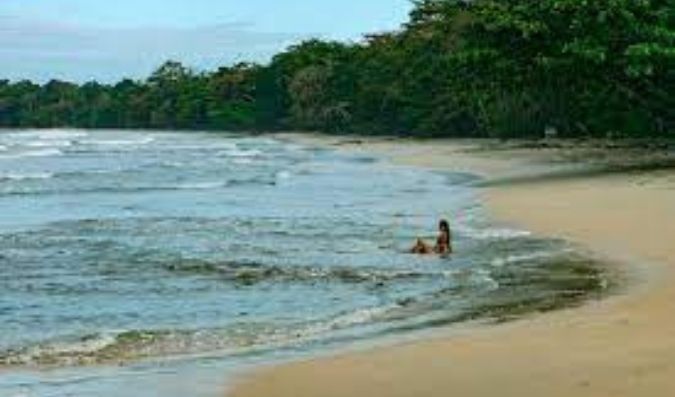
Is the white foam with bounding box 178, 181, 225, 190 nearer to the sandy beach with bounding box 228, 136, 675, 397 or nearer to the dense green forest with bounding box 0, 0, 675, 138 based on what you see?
the dense green forest with bounding box 0, 0, 675, 138

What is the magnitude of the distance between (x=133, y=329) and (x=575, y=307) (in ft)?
14.4

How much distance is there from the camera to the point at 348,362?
982 centimetres

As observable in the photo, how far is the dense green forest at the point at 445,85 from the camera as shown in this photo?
113ft

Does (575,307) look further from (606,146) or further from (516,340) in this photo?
(606,146)

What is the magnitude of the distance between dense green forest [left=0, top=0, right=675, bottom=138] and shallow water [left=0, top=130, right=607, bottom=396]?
547 centimetres

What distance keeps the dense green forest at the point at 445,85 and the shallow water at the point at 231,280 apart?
17.9ft

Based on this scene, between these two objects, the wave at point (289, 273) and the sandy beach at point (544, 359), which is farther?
the wave at point (289, 273)

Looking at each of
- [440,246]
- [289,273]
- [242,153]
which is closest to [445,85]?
[242,153]

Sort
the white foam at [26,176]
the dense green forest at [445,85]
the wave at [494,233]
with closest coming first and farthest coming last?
the wave at [494,233] → the dense green forest at [445,85] → the white foam at [26,176]

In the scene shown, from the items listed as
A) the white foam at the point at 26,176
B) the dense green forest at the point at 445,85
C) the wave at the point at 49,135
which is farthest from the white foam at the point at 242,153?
the wave at the point at 49,135

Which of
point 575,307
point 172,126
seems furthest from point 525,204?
point 172,126

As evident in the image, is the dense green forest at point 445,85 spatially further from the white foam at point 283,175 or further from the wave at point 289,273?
the wave at point 289,273

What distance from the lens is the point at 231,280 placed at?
54.2 ft

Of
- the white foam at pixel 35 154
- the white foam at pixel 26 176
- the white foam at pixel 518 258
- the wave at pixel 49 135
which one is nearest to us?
the white foam at pixel 518 258
